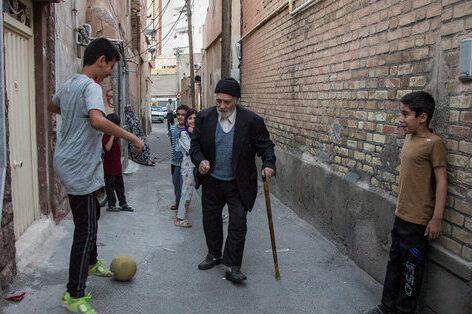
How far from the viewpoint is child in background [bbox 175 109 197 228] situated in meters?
6.40

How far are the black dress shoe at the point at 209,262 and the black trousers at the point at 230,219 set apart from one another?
0.14ft

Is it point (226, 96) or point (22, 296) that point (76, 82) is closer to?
point (226, 96)

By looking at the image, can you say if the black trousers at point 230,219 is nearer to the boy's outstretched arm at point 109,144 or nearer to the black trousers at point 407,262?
the black trousers at point 407,262

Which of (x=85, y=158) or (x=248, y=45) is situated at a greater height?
(x=248, y=45)

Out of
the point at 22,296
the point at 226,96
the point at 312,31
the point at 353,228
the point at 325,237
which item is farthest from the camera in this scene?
the point at 312,31

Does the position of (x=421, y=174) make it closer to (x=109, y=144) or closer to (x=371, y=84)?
(x=371, y=84)

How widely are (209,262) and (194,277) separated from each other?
0.96 feet

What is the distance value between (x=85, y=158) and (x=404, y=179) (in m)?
2.27

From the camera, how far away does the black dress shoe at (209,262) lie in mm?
4734

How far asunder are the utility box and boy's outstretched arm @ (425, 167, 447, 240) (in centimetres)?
61

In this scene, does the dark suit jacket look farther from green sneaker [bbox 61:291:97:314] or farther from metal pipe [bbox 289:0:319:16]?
metal pipe [bbox 289:0:319:16]

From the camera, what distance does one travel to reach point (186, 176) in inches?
254

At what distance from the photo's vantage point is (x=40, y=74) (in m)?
5.32

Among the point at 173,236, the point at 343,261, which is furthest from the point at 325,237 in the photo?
the point at 173,236
